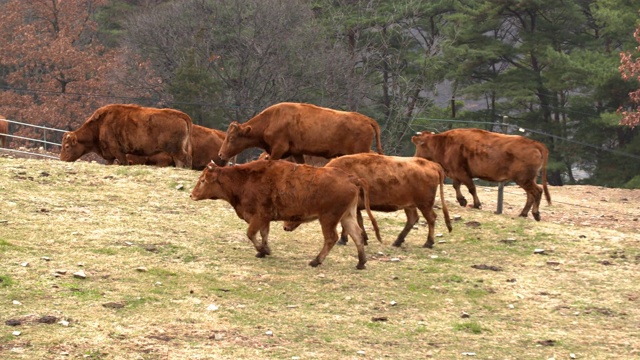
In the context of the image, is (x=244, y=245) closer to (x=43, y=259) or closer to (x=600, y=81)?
(x=43, y=259)

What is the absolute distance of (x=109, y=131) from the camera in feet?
67.4

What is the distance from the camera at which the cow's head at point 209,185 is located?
14430 millimetres

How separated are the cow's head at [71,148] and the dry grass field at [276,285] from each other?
3.11 m

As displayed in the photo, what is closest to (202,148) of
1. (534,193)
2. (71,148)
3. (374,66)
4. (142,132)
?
(142,132)

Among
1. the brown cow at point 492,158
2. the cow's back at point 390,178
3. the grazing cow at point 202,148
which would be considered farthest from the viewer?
the grazing cow at point 202,148

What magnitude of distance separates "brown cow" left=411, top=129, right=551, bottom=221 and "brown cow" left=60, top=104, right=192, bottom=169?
496 centimetres

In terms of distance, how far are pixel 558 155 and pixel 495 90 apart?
3978 mm

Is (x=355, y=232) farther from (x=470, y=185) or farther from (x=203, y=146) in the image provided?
(x=203, y=146)

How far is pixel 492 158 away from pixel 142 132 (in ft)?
22.5

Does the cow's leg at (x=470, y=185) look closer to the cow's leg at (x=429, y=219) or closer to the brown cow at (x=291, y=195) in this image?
the cow's leg at (x=429, y=219)

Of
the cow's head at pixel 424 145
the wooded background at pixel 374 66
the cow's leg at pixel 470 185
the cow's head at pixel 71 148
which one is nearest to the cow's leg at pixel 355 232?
the cow's leg at pixel 470 185

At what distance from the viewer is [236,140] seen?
18922mm

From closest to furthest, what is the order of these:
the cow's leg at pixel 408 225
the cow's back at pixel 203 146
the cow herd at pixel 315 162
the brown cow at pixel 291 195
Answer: the brown cow at pixel 291 195, the cow herd at pixel 315 162, the cow's leg at pixel 408 225, the cow's back at pixel 203 146

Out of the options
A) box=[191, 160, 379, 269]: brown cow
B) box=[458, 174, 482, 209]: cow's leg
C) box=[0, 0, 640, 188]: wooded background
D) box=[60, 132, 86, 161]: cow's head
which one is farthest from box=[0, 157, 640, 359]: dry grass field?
box=[0, 0, 640, 188]: wooded background
